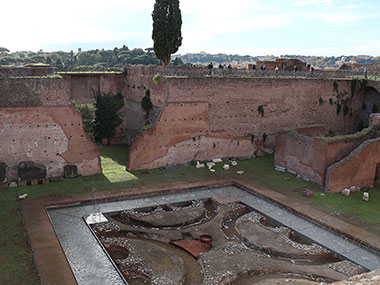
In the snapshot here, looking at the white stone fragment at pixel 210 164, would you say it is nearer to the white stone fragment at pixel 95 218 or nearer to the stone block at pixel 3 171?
the white stone fragment at pixel 95 218

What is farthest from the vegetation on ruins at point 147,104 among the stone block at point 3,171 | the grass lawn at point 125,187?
the stone block at point 3,171

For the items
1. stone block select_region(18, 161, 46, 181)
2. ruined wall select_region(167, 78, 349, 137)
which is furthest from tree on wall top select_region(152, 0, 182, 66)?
stone block select_region(18, 161, 46, 181)

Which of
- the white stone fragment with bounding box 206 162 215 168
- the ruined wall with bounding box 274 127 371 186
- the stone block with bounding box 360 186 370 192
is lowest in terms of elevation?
the stone block with bounding box 360 186 370 192

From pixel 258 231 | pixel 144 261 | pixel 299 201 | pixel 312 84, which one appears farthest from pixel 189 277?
pixel 312 84

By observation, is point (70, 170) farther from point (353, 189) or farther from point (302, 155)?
point (353, 189)

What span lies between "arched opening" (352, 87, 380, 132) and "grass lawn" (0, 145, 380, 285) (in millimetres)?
7032

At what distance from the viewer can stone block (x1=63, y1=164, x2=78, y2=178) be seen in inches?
555

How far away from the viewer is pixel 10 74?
13109 mm

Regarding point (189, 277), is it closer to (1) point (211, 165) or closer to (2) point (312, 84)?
(1) point (211, 165)

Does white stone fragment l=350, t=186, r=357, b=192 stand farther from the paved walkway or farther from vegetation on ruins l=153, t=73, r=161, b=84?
vegetation on ruins l=153, t=73, r=161, b=84

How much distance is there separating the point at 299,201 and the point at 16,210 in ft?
29.7

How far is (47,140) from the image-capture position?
13594mm

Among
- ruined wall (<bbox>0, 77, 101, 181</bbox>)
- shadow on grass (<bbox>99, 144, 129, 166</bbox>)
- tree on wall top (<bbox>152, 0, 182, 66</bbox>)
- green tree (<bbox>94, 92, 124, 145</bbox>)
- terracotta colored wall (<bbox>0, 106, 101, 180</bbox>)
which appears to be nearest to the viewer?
ruined wall (<bbox>0, 77, 101, 181</bbox>)

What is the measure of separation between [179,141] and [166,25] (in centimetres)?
797
